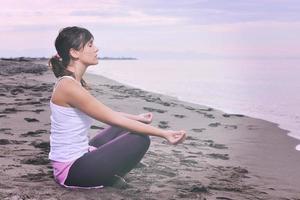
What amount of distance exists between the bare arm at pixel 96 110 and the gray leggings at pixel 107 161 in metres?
0.15

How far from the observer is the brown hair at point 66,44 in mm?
4320

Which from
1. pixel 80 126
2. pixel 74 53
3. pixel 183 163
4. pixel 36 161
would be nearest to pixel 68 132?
pixel 80 126

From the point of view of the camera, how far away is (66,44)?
170 inches

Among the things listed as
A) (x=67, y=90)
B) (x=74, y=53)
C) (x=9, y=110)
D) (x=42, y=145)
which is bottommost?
(x=9, y=110)

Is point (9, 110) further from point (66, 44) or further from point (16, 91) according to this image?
point (66, 44)

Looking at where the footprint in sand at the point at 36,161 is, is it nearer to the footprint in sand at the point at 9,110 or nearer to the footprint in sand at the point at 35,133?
the footprint in sand at the point at 35,133

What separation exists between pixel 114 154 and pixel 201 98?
47.2 ft

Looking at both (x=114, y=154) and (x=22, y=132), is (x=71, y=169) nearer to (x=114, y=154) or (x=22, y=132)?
(x=114, y=154)

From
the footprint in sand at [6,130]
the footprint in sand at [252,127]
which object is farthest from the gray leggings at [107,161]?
the footprint in sand at [252,127]

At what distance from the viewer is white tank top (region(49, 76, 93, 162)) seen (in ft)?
14.3

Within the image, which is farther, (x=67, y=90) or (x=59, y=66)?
(x=59, y=66)

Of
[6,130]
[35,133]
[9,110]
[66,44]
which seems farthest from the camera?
[9,110]

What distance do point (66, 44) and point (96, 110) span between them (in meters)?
0.64

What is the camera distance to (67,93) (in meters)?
4.22
